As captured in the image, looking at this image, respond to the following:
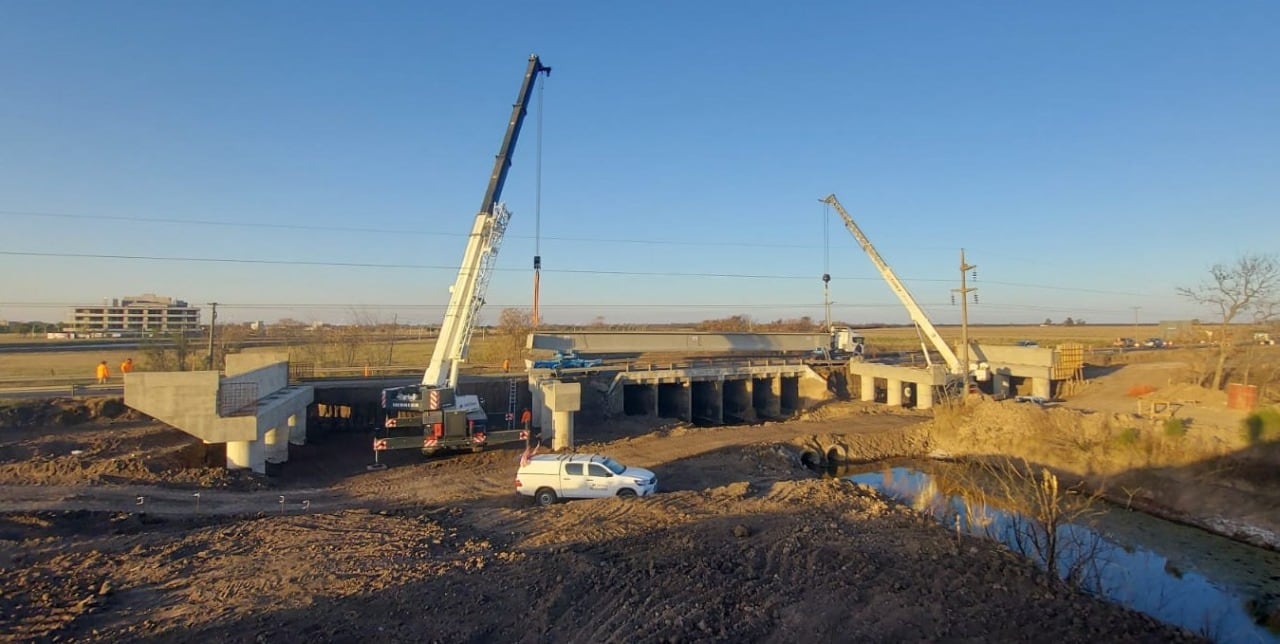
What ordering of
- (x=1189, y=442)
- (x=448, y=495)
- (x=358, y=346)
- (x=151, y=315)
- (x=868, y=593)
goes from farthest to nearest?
1. (x=151, y=315)
2. (x=358, y=346)
3. (x=1189, y=442)
4. (x=448, y=495)
5. (x=868, y=593)

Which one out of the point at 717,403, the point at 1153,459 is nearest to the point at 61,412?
the point at 717,403

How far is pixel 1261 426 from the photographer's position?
72.1 ft

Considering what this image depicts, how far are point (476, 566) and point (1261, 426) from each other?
2591 cm

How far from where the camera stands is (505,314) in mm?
65375

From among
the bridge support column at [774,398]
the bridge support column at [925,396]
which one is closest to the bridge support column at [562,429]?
the bridge support column at [774,398]

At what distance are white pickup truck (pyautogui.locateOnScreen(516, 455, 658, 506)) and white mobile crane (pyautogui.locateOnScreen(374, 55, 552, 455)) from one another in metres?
7.36

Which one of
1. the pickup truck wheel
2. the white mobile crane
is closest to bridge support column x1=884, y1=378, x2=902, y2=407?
the white mobile crane

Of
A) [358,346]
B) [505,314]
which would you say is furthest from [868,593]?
[505,314]

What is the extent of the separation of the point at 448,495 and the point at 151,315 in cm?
6232

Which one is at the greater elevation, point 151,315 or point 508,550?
point 151,315

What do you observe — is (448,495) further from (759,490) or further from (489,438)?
(759,490)

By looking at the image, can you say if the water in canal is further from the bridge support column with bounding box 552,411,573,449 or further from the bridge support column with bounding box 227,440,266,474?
the bridge support column with bounding box 227,440,266,474

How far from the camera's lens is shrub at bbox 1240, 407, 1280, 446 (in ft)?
71.3

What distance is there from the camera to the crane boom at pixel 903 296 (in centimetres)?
4656
